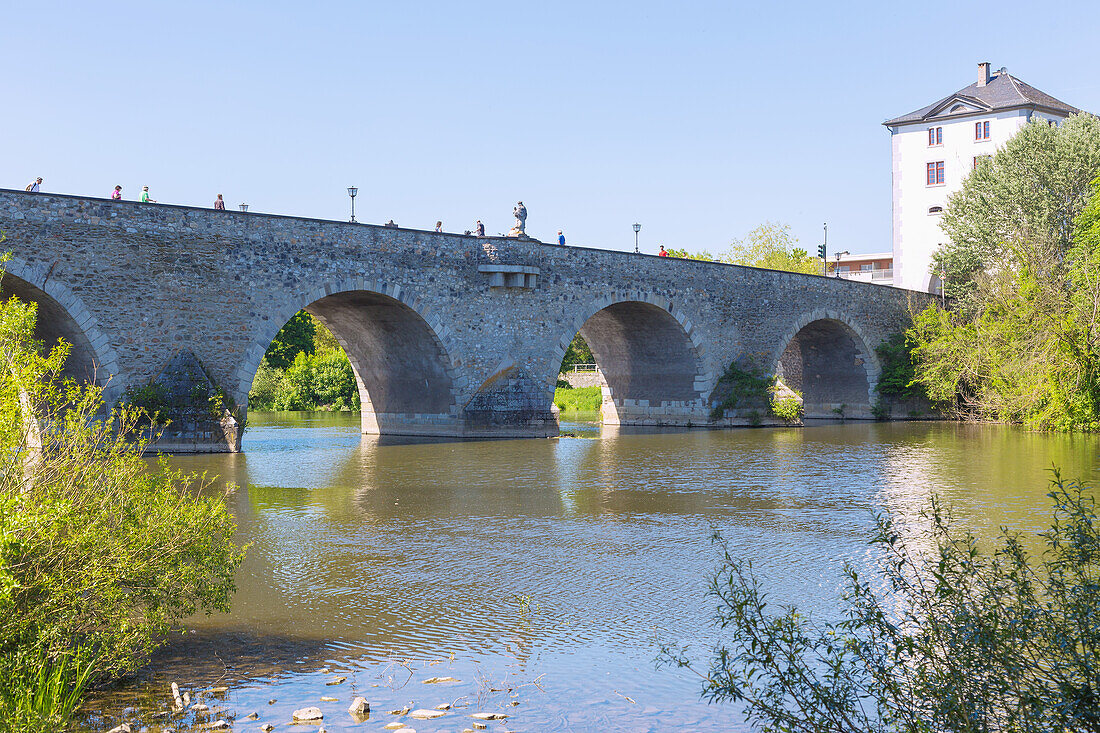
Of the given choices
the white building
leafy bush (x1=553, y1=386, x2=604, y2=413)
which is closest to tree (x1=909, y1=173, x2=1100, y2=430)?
the white building

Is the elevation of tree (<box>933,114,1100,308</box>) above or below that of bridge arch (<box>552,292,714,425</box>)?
above

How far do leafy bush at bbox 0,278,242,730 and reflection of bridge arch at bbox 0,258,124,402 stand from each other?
10.8 metres

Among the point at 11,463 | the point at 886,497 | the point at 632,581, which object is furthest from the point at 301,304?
the point at 11,463

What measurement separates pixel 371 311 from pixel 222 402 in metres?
4.95

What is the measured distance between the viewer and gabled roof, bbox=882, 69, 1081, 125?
38.0m

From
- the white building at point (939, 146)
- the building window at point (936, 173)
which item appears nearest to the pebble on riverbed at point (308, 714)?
the white building at point (939, 146)

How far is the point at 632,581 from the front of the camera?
804cm

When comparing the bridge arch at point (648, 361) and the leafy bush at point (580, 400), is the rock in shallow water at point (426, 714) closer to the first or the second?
the bridge arch at point (648, 361)

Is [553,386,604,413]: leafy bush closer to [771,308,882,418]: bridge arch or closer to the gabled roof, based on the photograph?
[771,308,882,418]: bridge arch

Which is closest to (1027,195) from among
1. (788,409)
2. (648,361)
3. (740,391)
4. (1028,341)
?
(1028,341)

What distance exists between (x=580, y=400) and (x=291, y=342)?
41.4ft

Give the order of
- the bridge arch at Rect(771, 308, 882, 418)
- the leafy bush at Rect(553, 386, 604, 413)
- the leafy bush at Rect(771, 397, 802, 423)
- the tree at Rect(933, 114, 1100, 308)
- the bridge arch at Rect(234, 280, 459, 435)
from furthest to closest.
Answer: the leafy bush at Rect(553, 386, 604, 413), the bridge arch at Rect(771, 308, 882, 418), the tree at Rect(933, 114, 1100, 308), the leafy bush at Rect(771, 397, 802, 423), the bridge arch at Rect(234, 280, 459, 435)

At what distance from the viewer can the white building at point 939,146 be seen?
125 ft

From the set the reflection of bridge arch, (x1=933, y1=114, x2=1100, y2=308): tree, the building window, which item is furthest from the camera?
the building window
